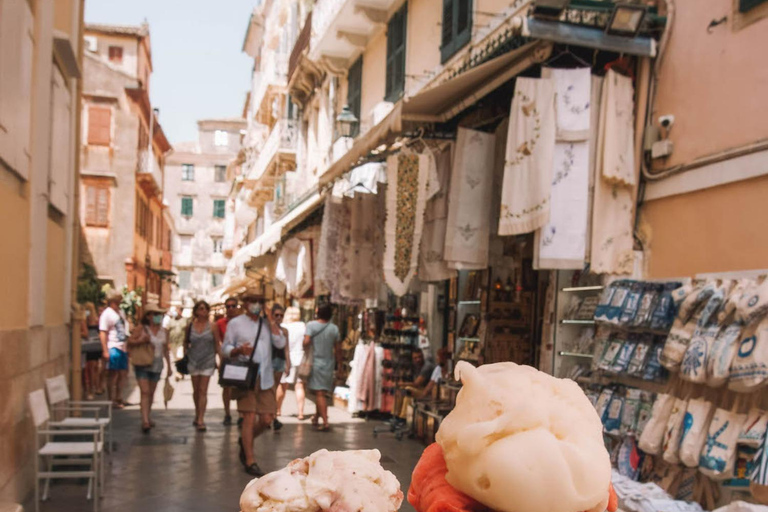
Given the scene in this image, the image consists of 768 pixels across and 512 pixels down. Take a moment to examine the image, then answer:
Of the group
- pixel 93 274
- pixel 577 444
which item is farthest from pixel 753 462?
pixel 93 274

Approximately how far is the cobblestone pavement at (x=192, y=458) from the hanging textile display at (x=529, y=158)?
2.63 metres

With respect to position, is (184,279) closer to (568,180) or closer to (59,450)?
(59,450)

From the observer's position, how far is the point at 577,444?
5.01ft

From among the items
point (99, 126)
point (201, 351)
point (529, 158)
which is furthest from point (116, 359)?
point (99, 126)

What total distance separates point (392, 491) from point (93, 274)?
21431 millimetres

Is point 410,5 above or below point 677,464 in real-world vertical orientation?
above

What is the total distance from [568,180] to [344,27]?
1177 centimetres

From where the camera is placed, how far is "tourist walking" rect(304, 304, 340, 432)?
1180 centimetres

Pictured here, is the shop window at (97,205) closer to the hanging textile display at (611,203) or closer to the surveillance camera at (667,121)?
the hanging textile display at (611,203)

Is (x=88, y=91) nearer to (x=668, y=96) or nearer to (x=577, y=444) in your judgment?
(x=668, y=96)

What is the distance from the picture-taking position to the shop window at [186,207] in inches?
2872

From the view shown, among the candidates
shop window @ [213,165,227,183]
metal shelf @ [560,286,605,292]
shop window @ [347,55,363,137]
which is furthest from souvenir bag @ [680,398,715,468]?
shop window @ [213,165,227,183]

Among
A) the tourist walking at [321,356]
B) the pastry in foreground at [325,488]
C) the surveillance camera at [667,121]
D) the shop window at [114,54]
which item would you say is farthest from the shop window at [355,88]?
the shop window at [114,54]

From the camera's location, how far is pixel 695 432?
5.29m
